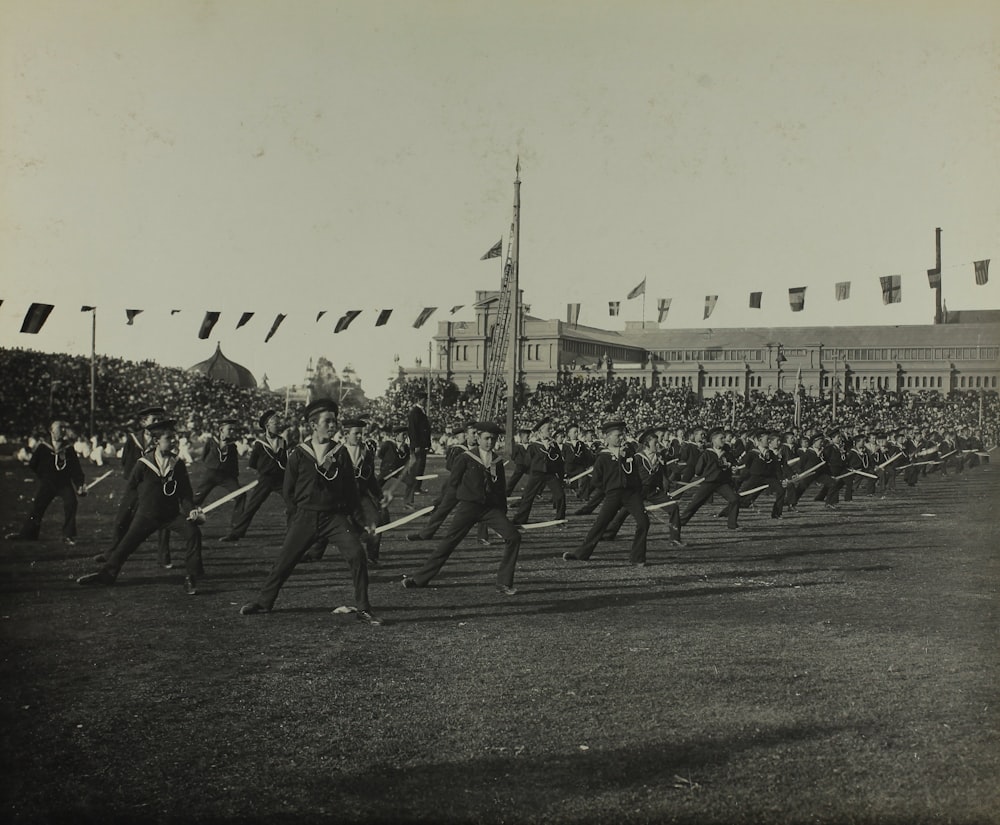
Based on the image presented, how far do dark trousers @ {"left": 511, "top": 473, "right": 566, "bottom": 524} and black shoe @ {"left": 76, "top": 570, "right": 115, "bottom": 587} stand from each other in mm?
7898

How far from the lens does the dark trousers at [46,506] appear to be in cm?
1396

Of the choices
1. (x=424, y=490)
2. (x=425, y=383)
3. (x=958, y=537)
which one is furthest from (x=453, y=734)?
(x=425, y=383)

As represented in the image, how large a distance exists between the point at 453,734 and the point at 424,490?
71.5 ft

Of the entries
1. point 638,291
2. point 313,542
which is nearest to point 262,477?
point 313,542

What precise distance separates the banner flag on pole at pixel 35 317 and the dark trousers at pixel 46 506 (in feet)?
13.0

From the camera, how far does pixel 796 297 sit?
24844mm

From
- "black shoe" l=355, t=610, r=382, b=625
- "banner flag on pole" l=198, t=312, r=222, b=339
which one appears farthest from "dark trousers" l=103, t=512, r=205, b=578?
"banner flag on pole" l=198, t=312, r=222, b=339

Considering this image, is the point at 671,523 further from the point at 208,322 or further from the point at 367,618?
the point at 208,322

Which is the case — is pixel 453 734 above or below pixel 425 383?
below

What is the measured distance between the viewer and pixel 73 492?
45.7ft

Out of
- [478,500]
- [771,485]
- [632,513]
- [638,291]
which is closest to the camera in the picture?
[478,500]

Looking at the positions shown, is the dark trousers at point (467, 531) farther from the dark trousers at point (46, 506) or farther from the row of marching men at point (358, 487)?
the dark trousers at point (46, 506)

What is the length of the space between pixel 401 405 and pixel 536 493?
42476 millimetres

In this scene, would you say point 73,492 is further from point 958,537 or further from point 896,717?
point 958,537
